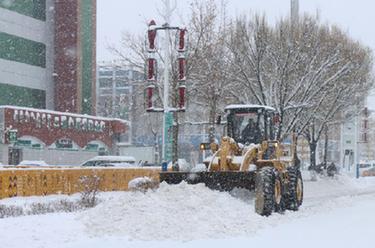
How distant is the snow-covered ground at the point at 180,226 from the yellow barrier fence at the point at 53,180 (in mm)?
7822

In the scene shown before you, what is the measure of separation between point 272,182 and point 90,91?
108ft

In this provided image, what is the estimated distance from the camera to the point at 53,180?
24062mm

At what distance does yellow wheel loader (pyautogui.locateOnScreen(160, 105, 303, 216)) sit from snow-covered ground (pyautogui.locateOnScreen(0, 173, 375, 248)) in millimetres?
495

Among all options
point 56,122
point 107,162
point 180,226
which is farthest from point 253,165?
point 56,122

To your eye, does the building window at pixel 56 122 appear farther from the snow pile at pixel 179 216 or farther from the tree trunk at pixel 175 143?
the snow pile at pixel 179 216

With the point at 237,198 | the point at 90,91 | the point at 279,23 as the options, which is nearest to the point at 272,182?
the point at 237,198

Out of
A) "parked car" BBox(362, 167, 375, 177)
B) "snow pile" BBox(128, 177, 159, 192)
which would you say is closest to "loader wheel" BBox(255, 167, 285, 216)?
"snow pile" BBox(128, 177, 159, 192)

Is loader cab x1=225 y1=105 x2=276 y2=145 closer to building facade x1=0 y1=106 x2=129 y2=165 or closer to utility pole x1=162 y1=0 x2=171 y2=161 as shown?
utility pole x1=162 y1=0 x2=171 y2=161

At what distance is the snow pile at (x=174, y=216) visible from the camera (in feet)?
39.9

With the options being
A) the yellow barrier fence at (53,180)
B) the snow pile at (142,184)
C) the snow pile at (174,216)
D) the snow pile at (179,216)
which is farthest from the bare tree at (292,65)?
the snow pile at (174,216)

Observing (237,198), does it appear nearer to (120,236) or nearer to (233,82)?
(120,236)

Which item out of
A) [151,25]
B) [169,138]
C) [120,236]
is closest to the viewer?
[120,236]

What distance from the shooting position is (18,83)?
4269 centimetres

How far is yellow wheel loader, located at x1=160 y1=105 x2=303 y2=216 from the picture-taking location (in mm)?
16766
